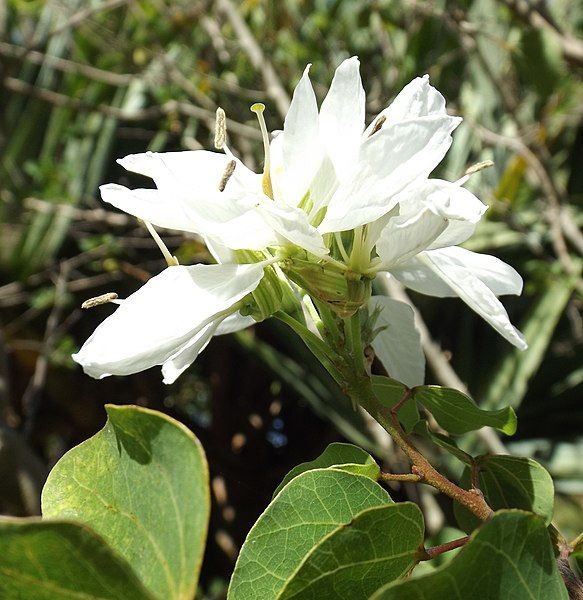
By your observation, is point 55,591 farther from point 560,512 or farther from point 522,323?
point 560,512

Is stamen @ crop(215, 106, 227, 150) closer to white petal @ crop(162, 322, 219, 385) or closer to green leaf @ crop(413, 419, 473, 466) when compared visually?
white petal @ crop(162, 322, 219, 385)

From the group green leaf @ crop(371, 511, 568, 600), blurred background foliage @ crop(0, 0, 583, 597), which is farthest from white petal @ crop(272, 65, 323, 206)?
blurred background foliage @ crop(0, 0, 583, 597)

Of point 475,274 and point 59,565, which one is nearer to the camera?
point 59,565

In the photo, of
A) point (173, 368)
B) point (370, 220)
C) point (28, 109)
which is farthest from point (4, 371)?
point (370, 220)

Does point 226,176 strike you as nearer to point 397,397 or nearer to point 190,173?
point 190,173

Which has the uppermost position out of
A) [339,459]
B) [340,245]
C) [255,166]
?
[340,245]

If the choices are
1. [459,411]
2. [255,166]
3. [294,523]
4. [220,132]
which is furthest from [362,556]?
[255,166]

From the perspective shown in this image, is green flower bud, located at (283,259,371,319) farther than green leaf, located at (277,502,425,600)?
Yes
